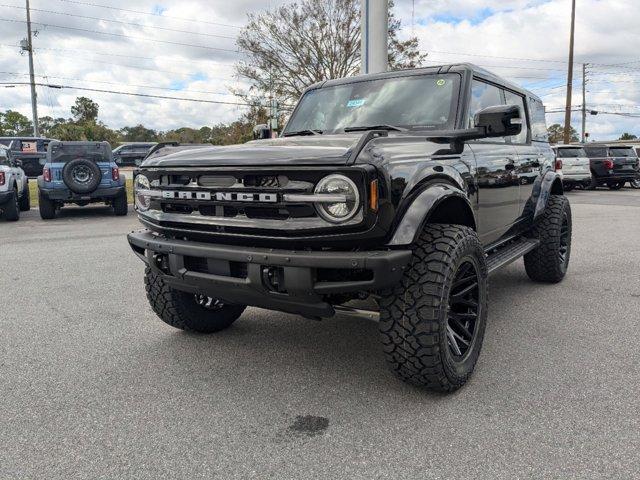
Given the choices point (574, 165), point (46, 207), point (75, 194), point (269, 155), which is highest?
point (574, 165)

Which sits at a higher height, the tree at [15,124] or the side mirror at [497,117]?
the tree at [15,124]

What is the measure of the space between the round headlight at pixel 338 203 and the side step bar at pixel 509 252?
1530mm

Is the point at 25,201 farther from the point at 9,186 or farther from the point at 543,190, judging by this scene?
the point at 543,190

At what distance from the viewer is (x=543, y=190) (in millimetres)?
4957

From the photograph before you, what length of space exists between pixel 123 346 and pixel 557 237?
3951 millimetres

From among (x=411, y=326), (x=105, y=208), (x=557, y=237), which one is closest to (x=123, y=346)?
(x=411, y=326)

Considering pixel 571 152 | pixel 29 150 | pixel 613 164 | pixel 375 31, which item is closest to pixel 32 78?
pixel 29 150

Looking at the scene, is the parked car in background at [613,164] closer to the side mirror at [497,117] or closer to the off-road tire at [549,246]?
the off-road tire at [549,246]

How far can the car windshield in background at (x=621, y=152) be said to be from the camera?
2034cm

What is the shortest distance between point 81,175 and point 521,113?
928 cm

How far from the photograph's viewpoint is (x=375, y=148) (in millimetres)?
2586

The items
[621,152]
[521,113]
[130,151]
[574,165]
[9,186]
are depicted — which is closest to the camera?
[521,113]

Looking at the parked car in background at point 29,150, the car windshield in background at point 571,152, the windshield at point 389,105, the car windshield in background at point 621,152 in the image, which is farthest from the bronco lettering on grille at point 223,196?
the car windshield in background at point 621,152

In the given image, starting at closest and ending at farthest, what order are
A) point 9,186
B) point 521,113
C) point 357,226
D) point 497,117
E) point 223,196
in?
point 357,226
point 223,196
point 497,117
point 521,113
point 9,186
